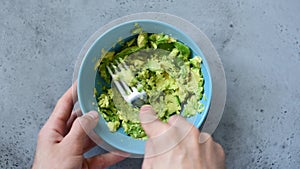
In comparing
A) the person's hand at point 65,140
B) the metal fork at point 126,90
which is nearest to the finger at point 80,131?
the person's hand at point 65,140

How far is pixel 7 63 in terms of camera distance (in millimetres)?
1141

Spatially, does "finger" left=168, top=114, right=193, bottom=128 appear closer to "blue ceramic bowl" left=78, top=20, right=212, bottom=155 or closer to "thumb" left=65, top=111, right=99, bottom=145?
"blue ceramic bowl" left=78, top=20, right=212, bottom=155

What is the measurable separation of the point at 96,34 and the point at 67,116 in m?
0.23

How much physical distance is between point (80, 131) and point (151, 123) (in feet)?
0.55

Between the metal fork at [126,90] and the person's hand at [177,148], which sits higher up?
the metal fork at [126,90]

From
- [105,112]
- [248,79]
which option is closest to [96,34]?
[105,112]

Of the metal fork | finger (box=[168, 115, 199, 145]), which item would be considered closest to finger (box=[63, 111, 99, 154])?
the metal fork

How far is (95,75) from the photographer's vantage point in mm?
1036

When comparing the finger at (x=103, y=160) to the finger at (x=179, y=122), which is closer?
the finger at (x=179, y=122)

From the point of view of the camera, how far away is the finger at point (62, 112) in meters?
1.01

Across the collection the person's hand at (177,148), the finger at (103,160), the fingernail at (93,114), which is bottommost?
the finger at (103,160)

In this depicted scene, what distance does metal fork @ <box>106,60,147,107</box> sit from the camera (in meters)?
1.03

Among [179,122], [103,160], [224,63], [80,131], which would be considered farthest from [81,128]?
[224,63]

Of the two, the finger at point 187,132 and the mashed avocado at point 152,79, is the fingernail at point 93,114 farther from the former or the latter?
the finger at point 187,132
